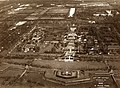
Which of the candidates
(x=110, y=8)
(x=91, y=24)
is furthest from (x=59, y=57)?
(x=110, y=8)

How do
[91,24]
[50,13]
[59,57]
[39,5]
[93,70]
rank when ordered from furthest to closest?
[39,5], [50,13], [91,24], [59,57], [93,70]

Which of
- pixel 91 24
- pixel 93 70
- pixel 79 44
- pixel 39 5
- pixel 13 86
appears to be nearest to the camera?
pixel 13 86

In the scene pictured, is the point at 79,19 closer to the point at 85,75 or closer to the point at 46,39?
the point at 46,39

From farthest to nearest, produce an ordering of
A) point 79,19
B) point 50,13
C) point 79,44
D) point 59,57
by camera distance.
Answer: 1. point 50,13
2. point 79,19
3. point 79,44
4. point 59,57

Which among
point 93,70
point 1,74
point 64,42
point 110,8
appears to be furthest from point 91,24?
point 1,74

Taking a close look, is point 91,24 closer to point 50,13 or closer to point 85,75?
point 50,13

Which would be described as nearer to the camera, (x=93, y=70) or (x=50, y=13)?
(x=93, y=70)
